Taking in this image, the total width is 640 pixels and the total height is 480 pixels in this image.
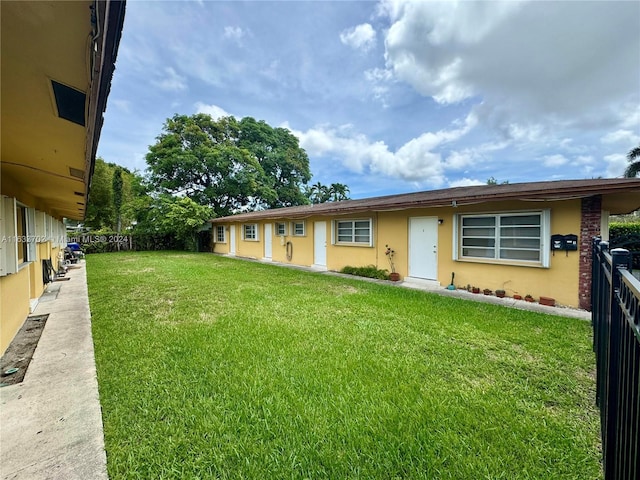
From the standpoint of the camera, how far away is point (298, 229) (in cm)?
1393

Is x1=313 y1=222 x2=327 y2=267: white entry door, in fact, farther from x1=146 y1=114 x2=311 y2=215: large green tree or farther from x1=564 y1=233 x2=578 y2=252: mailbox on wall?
x1=146 y1=114 x2=311 y2=215: large green tree

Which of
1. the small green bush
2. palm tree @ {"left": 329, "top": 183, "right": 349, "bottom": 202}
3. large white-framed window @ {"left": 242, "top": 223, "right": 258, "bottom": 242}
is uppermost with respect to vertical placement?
A: palm tree @ {"left": 329, "top": 183, "right": 349, "bottom": 202}

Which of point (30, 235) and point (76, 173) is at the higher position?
point (76, 173)

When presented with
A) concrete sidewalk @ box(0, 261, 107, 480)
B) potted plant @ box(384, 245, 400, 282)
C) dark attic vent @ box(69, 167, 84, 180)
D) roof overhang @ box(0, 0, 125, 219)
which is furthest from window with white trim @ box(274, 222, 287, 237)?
roof overhang @ box(0, 0, 125, 219)

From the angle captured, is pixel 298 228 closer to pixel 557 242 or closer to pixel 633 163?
pixel 557 242

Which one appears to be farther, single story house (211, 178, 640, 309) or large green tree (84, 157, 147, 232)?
large green tree (84, 157, 147, 232)

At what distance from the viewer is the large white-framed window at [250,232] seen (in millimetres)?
17094

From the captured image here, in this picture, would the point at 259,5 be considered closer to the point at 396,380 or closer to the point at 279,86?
the point at 279,86

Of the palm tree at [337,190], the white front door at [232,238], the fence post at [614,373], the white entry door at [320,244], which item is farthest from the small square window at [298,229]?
the palm tree at [337,190]

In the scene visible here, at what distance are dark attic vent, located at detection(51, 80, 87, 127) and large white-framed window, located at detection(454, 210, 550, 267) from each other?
8.10 metres

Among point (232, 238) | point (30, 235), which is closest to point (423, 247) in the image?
point (30, 235)

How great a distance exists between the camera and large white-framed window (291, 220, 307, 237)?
13492mm

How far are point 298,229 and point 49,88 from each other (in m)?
12.2

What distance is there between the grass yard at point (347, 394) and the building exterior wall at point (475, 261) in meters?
1.53
